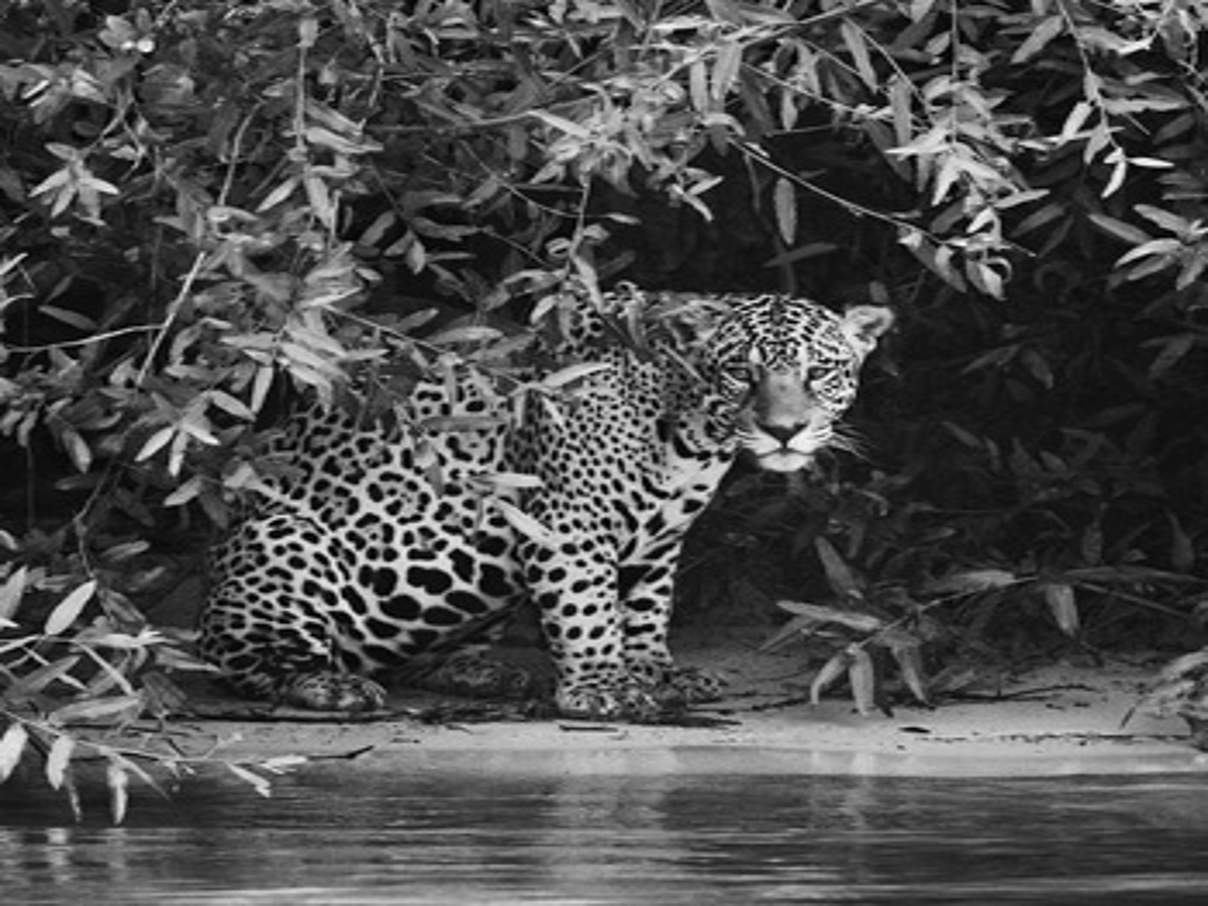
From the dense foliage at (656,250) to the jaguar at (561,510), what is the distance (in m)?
0.28

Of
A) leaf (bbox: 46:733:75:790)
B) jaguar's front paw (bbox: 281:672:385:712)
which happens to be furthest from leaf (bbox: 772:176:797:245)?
leaf (bbox: 46:733:75:790)

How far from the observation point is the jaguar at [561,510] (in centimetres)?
1066

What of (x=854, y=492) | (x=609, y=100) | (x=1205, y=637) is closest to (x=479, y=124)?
(x=609, y=100)

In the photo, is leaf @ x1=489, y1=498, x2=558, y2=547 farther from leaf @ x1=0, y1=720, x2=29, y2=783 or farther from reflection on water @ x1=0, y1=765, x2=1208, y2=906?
leaf @ x1=0, y1=720, x2=29, y2=783

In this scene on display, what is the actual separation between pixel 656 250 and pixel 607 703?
2.54 m

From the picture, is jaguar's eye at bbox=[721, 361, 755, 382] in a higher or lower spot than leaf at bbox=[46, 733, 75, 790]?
higher

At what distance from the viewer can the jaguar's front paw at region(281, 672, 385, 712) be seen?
1060 cm

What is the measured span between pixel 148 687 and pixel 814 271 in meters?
3.84

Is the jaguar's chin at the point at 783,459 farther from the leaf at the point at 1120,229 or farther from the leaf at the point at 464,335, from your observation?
the leaf at the point at 464,335

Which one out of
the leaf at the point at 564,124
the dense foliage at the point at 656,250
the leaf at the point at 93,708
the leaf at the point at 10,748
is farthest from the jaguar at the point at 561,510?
the leaf at the point at 10,748

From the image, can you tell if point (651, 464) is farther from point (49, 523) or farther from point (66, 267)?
point (49, 523)

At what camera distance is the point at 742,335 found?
10.7 metres

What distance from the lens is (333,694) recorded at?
34.9 feet

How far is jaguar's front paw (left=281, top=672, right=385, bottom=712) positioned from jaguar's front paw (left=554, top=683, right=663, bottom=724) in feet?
1.73
